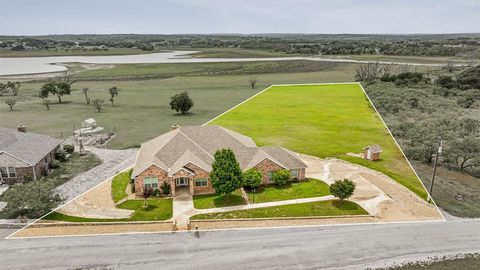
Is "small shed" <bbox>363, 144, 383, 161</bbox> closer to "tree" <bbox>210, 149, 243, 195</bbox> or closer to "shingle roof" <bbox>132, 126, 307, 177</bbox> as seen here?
"shingle roof" <bbox>132, 126, 307, 177</bbox>

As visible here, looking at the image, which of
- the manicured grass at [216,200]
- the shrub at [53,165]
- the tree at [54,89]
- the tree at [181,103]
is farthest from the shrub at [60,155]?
the tree at [54,89]

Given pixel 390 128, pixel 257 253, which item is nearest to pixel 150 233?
pixel 257 253

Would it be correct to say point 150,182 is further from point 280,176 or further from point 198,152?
point 280,176

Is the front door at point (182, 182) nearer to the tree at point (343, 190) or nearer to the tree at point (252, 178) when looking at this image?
the tree at point (252, 178)

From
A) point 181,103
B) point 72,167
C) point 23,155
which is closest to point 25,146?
point 23,155

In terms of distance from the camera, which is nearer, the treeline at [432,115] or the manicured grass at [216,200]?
the manicured grass at [216,200]

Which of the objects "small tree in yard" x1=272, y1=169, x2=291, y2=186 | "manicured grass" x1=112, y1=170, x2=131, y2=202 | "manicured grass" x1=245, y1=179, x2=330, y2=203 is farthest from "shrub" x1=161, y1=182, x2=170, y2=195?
"small tree in yard" x1=272, y1=169, x2=291, y2=186
